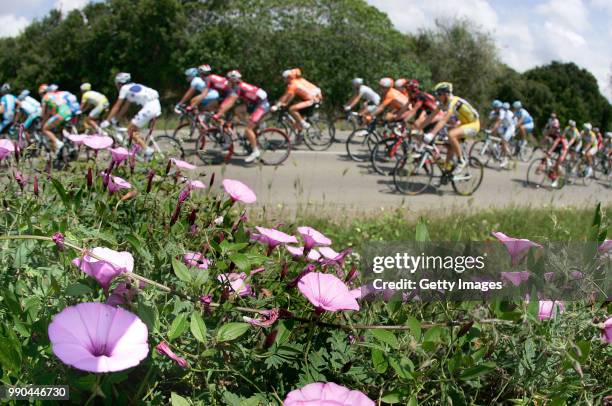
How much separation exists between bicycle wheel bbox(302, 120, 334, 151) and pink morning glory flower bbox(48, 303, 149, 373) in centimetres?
1467

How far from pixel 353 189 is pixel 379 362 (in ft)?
32.0

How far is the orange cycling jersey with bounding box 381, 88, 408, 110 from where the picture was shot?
48.2ft

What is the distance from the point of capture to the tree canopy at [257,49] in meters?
25.8

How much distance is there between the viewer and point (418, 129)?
11.9 m

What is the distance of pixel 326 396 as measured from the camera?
2.83ft

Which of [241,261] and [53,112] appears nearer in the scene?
[241,261]

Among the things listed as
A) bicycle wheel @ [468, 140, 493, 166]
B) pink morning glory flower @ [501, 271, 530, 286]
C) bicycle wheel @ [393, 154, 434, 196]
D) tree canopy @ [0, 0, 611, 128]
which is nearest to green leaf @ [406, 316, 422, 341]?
pink morning glory flower @ [501, 271, 530, 286]

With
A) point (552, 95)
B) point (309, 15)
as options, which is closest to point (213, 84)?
point (309, 15)

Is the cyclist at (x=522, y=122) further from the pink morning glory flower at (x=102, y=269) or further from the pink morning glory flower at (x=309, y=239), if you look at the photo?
the pink morning glory flower at (x=102, y=269)

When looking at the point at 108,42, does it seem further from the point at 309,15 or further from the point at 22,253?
the point at 22,253

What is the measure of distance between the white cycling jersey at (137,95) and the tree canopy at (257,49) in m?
14.7

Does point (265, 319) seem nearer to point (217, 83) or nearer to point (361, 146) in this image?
point (217, 83)

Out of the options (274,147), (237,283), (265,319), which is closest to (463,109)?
(274,147)

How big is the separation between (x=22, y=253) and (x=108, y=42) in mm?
33048
